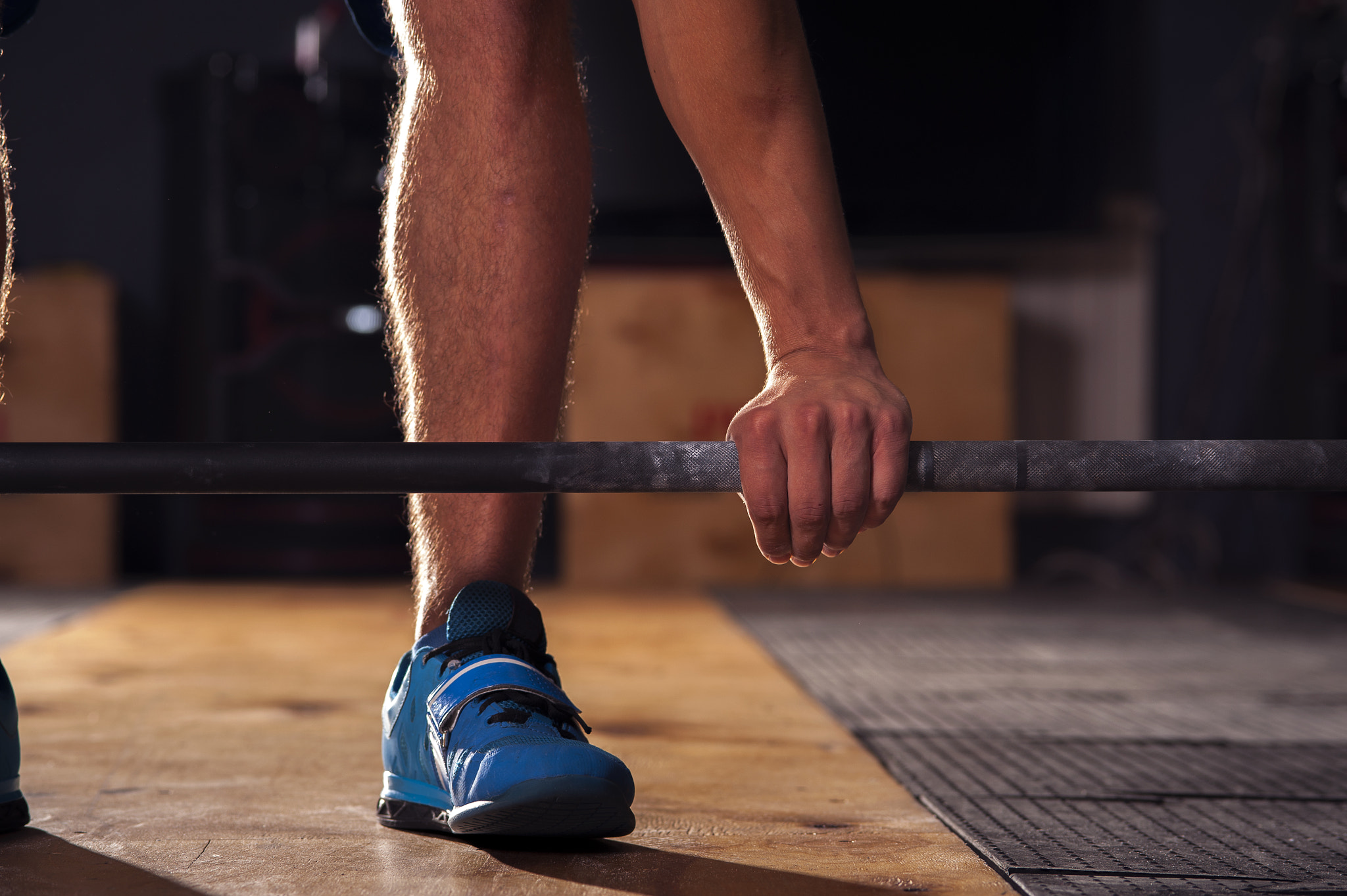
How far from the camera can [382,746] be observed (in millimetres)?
771

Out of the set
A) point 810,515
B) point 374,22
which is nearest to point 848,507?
point 810,515

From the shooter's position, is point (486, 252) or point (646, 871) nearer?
point (646, 871)

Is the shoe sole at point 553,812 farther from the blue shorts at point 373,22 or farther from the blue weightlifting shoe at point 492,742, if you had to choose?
the blue shorts at point 373,22

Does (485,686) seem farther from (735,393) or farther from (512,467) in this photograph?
(735,393)

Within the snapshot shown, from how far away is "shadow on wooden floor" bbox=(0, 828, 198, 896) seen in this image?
0.60 meters

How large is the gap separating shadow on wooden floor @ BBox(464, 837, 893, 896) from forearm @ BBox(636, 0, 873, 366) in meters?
0.25

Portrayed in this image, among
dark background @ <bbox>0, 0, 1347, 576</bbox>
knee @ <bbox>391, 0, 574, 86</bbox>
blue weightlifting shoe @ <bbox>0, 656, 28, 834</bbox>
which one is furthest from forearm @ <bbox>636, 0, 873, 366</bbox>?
dark background @ <bbox>0, 0, 1347, 576</bbox>

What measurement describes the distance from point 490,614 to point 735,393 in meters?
2.08

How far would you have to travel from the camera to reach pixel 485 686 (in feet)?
2.34

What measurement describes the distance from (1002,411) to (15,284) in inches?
81.9

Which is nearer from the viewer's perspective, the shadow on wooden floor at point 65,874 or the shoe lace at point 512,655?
the shadow on wooden floor at point 65,874

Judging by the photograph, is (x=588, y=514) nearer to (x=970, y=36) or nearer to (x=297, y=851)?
(x=970, y=36)

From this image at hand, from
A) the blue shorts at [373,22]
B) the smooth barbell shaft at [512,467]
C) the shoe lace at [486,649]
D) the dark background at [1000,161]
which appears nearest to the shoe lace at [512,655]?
the shoe lace at [486,649]

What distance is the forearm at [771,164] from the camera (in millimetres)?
634
